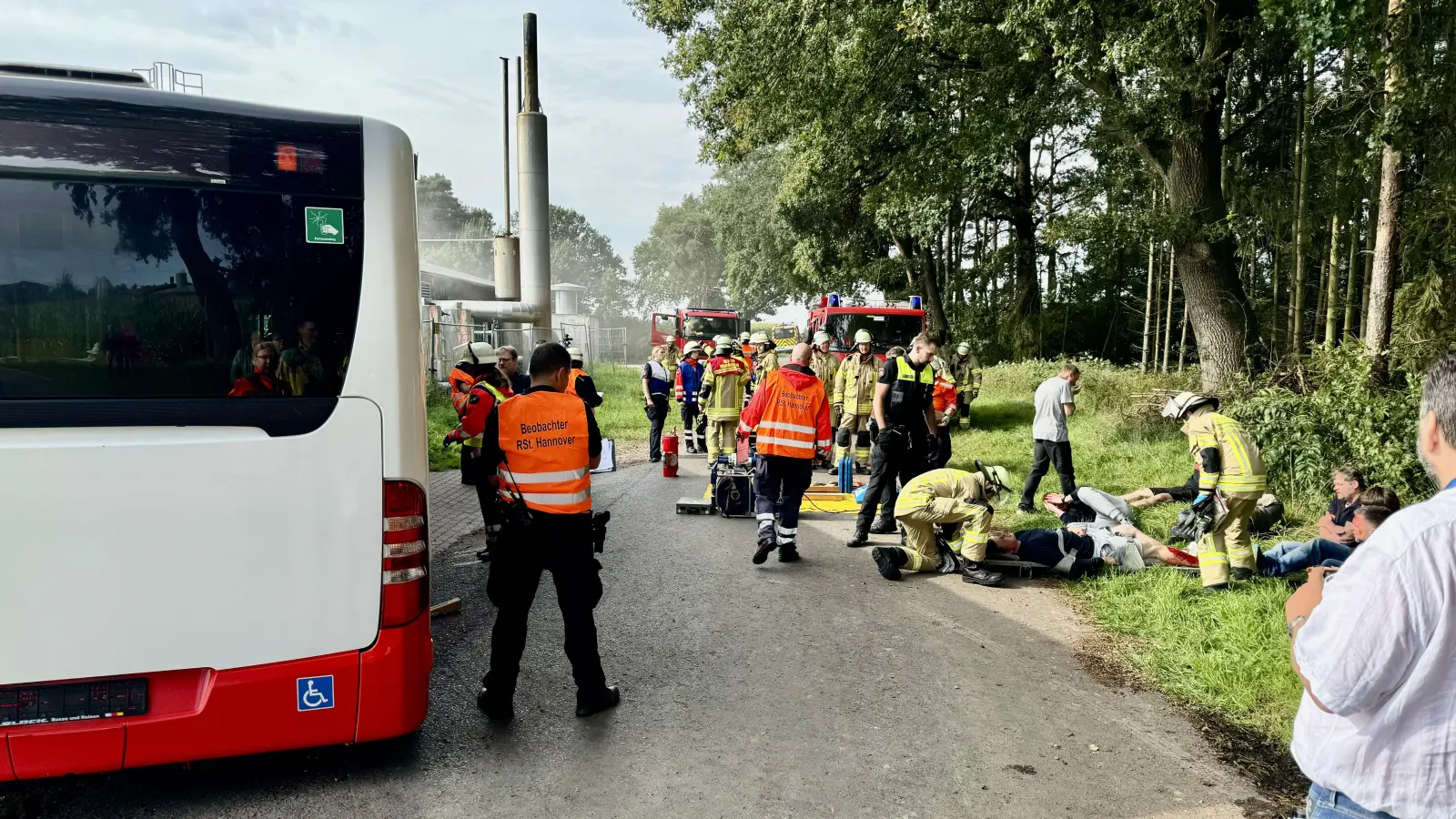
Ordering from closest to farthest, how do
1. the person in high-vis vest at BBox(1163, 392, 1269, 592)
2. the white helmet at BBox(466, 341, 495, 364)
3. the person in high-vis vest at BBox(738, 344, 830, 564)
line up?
the person in high-vis vest at BBox(1163, 392, 1269, 592) < the person in high-vis vest at BBox(738, 344, 830, 564) < the white helmet at BBox(466, 341, 495, 364)

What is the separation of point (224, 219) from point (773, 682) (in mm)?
3382

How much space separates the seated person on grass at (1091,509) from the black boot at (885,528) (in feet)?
5.14

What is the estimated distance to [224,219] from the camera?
3.19m

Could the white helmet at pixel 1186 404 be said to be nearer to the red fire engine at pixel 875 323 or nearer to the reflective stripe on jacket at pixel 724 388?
the reflective stripe on jacket at pixel 724 388

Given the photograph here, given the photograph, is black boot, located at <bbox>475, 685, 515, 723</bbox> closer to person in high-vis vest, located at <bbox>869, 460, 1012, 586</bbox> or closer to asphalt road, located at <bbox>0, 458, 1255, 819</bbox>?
asphalt road, located at <bbox>0, 458, 1255, 819</bbox>

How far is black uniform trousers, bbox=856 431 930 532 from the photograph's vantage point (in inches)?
332

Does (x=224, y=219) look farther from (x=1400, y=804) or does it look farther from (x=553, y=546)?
(x=1400, y=804)

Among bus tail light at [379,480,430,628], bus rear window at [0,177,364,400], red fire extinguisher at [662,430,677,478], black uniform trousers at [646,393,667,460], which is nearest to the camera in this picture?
bus rear window at [0,177,364,400]

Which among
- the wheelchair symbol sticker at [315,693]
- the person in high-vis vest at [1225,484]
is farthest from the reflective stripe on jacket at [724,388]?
the wheelchair symbol sticker at [315,693]

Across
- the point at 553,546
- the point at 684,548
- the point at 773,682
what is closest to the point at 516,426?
the point at 553,546

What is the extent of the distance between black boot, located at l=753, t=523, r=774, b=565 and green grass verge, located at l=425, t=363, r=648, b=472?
4.87 m

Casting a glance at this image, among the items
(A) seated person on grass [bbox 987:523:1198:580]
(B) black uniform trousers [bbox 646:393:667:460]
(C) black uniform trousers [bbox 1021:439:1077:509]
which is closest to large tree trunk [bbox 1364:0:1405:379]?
(C) black uniform trousers [bbox 1021:439:1077:509]

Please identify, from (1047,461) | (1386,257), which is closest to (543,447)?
(1047,461)

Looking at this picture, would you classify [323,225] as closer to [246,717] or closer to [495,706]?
[246,717]
